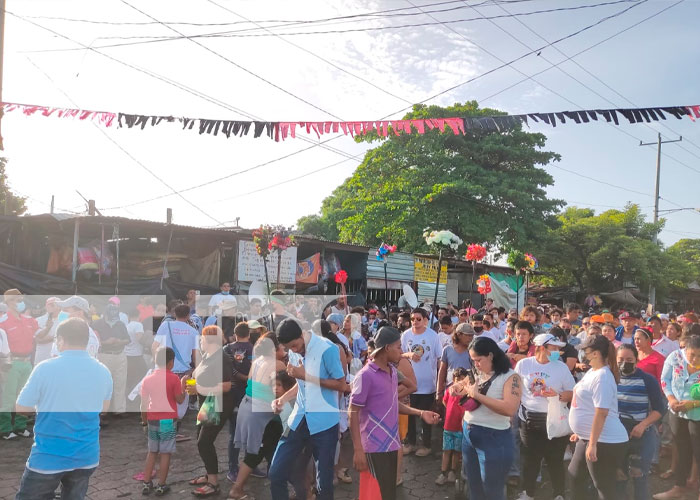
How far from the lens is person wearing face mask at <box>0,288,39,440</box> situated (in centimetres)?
724

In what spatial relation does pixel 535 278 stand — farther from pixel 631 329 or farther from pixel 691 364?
pixel 691 364

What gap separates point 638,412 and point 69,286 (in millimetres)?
10920

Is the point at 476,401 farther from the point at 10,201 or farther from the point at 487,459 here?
the point at 10,201

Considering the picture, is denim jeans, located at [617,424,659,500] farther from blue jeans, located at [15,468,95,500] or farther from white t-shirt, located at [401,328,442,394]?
blue jeans, located at [15,468,95,500]

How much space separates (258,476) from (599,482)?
3.65m

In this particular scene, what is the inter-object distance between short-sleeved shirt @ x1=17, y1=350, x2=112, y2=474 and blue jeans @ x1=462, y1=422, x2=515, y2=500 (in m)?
2.80

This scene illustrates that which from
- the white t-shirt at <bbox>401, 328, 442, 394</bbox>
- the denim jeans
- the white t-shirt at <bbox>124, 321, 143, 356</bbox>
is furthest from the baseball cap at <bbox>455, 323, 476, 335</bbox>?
the white t-shirt at <bbox>124, 321, 143, 356</bbox>

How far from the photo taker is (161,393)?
5375 millimetres

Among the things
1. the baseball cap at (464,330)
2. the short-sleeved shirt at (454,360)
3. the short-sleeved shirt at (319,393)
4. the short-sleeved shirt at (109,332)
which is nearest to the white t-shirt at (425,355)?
the short-sleeved shirt at (454,360)

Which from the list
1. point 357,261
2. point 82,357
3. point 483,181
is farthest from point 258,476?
point 483,181

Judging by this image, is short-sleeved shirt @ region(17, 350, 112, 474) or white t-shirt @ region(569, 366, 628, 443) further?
white t-shirt @ region(569, 366, 628, 443)

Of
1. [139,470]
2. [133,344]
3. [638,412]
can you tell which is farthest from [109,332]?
[638,412]

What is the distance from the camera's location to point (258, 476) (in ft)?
19.8

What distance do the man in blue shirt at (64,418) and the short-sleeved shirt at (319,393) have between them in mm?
1551
